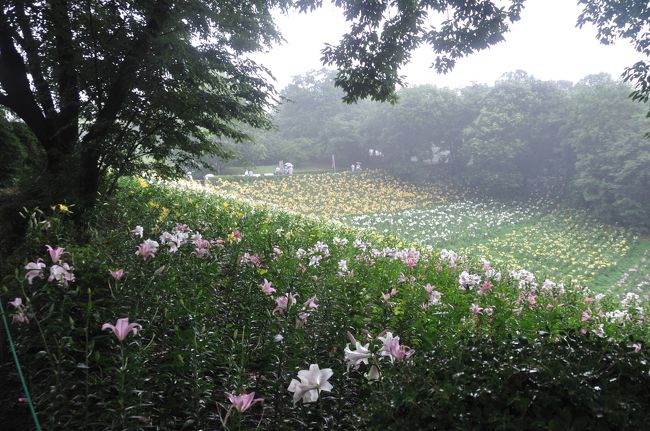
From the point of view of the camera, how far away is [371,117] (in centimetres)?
3081

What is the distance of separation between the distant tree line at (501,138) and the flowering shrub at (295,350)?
33.2ft

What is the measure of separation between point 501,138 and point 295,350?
2408 cm

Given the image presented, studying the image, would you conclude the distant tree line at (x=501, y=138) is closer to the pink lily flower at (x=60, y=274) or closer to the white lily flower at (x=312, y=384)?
the pink lily flower at (x=60, y=274)

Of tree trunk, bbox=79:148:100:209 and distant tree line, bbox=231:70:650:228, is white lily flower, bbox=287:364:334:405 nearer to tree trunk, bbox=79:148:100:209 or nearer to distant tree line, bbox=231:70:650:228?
tree trunk, bbox=79:148:100:209

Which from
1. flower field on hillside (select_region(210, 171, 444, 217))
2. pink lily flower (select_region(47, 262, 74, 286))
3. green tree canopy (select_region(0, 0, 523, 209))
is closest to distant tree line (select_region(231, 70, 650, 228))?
flower field on hillside (select_region(210, 171, 444, 217))

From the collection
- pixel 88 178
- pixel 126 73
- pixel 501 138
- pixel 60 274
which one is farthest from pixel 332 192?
pixel 60 274

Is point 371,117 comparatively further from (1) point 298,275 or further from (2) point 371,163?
(1) point 298,275

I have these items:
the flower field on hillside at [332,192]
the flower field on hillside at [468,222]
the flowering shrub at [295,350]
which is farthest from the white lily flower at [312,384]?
the flower field on hillside at [332,192]

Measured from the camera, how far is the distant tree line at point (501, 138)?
1795 cm

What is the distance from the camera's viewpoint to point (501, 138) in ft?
76.2

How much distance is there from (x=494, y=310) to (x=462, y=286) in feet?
2.02

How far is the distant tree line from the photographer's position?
58.9ft

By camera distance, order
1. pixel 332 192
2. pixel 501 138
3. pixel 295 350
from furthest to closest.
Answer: pixel 501 138 < pixel 332 192 < pixel 295 350

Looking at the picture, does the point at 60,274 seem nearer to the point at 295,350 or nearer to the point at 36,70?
the point at 295,350
